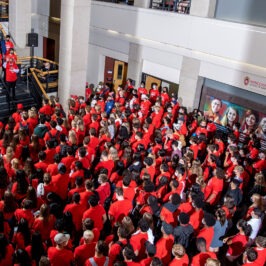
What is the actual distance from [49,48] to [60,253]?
1927 cm

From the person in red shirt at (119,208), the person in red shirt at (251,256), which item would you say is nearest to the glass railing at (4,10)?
the person in red shirt at (119,208)

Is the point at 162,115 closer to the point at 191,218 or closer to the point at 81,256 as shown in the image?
the point at 191,218

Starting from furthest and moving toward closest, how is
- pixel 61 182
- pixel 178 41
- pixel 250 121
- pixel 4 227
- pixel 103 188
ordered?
1. pixel 178 41
2. pixel 250 121
3. pixel 61 182
4. pixel 103 188
5. pixel 4 227

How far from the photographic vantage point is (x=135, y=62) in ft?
58.6

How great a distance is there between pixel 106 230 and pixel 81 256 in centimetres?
249

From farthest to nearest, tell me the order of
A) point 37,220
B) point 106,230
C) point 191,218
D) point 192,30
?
1. point 192,30
2. point 106,230
3. point 191,218
4. point 37,220

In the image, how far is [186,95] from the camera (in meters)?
15.6

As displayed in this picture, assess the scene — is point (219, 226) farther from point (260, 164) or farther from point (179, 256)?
point (260, 164)

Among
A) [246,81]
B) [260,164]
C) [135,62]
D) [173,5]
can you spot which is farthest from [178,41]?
[260,164]

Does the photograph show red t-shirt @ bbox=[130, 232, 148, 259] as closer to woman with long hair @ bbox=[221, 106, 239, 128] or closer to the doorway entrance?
woman with long hair @ bbox=[221, 106, 239, 128]

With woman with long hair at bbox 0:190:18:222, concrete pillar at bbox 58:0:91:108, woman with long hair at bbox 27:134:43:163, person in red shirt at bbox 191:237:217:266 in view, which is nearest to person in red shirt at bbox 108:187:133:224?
person in red shirt at bbox 191:237:217:266

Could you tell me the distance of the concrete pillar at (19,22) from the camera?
60.7 ft

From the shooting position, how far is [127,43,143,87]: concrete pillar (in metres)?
17.6

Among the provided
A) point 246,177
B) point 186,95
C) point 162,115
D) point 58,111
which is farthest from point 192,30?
point 246,177
